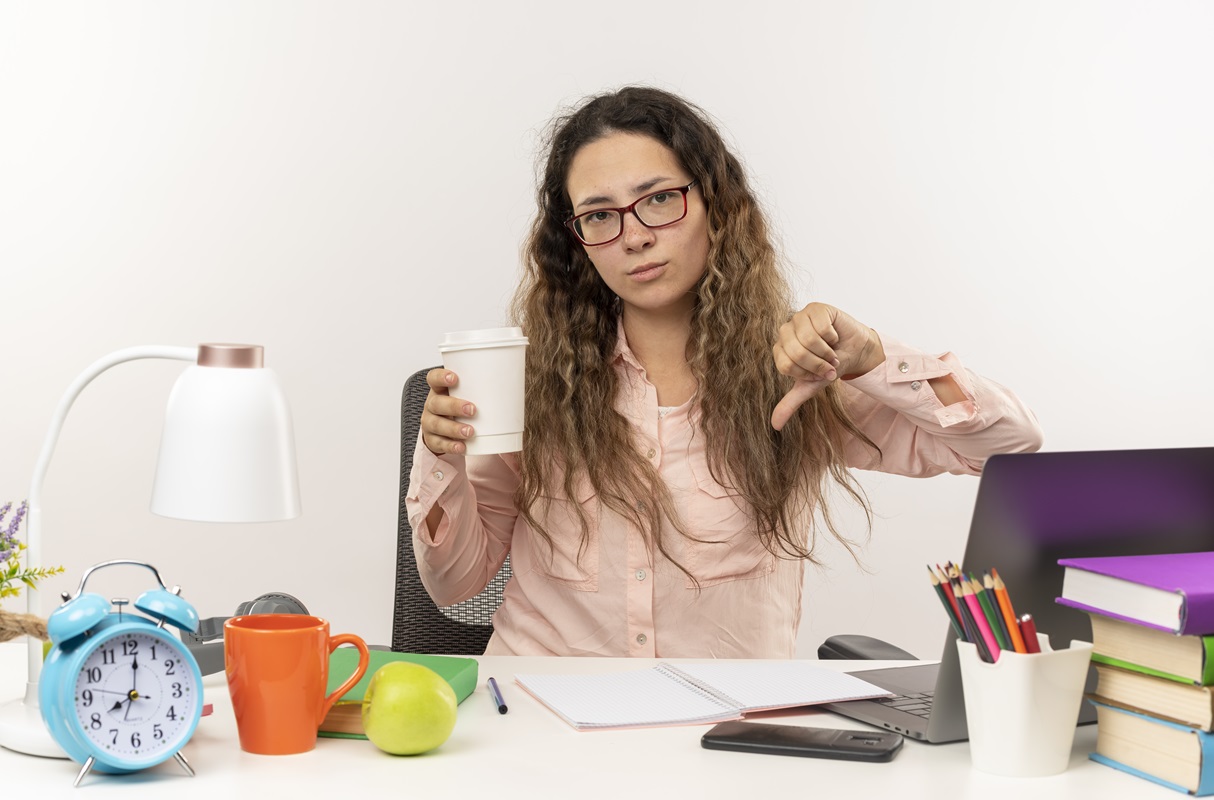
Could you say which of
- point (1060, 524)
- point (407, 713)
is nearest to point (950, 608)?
point (1060, 524)

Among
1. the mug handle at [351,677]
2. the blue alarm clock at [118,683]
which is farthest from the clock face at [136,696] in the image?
the mug handle at [351,677]

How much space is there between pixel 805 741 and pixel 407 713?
1.24 feet

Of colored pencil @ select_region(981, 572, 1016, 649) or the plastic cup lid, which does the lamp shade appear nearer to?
the plastic cup lid

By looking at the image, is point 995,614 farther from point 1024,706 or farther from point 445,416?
point 445,416

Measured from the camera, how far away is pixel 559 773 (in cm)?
103

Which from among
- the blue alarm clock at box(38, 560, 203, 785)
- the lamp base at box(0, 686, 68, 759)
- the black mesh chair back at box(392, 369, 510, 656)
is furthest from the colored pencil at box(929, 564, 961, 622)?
the black mesh chair back at box(392, 369, 510, 656)

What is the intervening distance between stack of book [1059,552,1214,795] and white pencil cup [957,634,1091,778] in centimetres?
5

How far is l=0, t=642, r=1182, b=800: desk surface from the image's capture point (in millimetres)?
976

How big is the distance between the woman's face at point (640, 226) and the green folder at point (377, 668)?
2.34ft

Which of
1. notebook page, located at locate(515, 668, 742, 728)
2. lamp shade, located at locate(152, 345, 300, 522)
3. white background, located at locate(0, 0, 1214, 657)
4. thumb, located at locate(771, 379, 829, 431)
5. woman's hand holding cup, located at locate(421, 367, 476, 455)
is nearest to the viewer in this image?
lamp shade, located at locate(152, 345, 300, 522)

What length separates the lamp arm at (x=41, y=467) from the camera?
1.05 metres

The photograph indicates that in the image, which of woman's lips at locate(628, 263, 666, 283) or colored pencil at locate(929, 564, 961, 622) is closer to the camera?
colored pencil at locate(929, 564, 961, 622)

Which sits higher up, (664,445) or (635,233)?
(635,233)

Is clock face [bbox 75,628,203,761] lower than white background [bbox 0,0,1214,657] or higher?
lower
